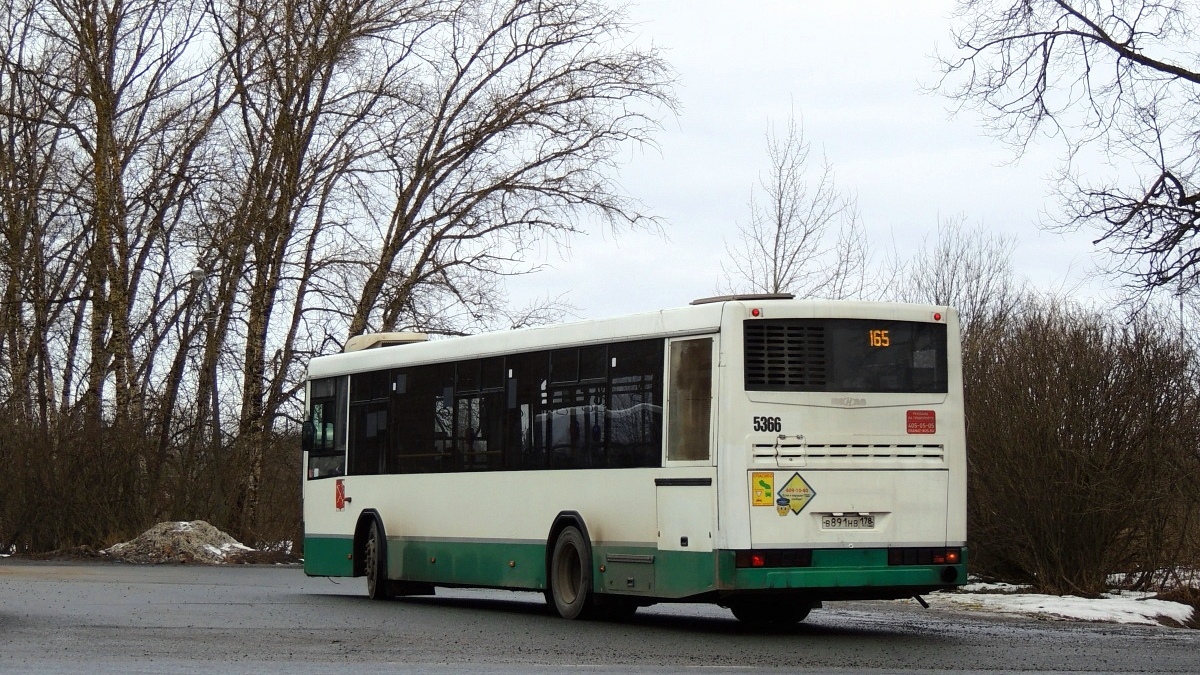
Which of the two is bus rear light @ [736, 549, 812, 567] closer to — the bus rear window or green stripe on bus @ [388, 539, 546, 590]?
the bus rear window

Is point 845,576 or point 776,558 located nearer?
point 776,558

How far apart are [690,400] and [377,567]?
698 centimetres

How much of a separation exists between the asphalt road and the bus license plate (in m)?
0.94

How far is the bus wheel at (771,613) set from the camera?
1772 cm

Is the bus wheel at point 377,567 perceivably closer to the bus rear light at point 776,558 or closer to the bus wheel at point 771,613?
the bus wheel at point 771,613

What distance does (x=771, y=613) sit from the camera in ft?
59.2

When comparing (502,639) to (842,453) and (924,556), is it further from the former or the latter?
(924,556)

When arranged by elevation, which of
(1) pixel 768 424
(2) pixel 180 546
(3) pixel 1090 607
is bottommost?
(3) pixel 1090 607

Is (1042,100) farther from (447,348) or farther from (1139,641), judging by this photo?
(1139,641)

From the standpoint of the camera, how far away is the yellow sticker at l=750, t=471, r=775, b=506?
15.4 m

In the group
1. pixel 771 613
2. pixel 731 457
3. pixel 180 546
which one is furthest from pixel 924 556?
pixel 180 546

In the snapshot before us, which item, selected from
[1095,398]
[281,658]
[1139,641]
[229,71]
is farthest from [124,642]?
[229,71]

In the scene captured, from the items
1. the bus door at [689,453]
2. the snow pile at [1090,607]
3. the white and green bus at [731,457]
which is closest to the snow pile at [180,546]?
the white and green bus at [731,457]

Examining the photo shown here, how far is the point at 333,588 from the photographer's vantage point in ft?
85.5
